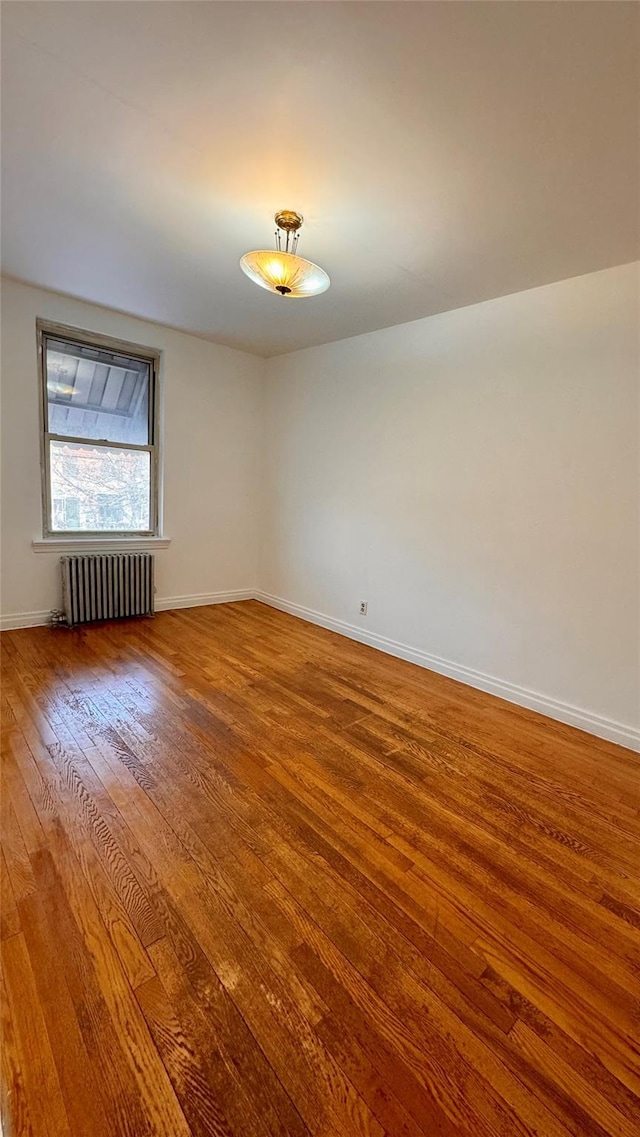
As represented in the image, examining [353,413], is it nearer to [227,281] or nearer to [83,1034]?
[227,281]

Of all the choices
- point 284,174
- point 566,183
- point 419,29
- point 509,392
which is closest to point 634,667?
point 509,392

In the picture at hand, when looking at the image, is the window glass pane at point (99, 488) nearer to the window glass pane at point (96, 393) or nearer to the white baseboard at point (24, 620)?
the window glass pane at point (96, 393)

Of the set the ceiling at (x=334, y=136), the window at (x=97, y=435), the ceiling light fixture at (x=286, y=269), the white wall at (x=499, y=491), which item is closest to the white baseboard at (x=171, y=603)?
the window at (x=97, y=435)

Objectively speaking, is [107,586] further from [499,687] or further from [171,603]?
[499,687]

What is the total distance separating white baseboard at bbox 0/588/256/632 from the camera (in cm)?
379

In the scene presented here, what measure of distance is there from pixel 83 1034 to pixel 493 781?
180 cm

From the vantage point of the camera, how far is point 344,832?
176cm

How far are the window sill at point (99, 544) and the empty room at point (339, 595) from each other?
0.04 m

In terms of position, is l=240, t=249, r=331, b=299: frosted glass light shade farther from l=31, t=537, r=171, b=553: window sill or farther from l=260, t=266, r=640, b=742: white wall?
l=31, t=537, r=171, b=553: window sill

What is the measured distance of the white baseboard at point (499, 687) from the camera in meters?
2.59

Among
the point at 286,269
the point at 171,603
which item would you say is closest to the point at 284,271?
the point at 286,269

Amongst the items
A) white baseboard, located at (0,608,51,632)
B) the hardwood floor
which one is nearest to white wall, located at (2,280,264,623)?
white baseboard, located at (0,608,51,632)

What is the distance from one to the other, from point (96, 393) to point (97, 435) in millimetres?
380

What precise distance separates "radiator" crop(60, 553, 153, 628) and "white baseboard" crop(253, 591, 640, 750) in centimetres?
174
